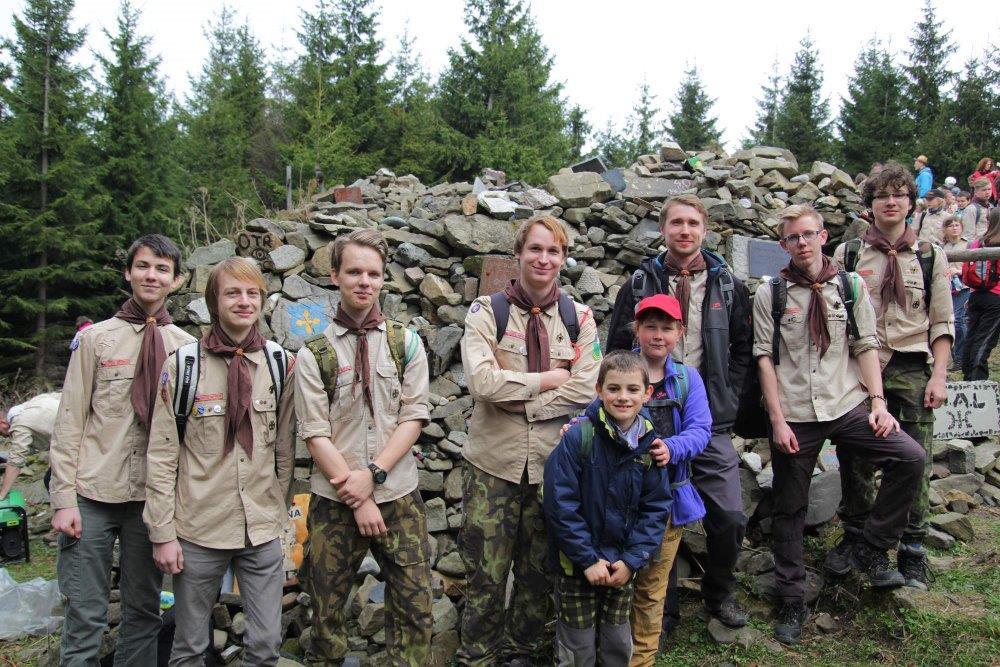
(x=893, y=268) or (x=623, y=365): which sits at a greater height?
(x=893, y=268)

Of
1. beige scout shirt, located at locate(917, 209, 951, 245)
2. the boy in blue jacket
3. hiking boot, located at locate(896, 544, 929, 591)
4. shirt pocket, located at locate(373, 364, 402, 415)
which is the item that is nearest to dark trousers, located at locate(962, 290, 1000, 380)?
beige scout shirt, located at locate(917, 209, 951, 245)

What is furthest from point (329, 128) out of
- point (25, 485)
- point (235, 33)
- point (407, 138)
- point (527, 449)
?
point (527, 449)

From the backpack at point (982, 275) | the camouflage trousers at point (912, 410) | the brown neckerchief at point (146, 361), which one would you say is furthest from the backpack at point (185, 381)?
the backpack at point (982, 275)

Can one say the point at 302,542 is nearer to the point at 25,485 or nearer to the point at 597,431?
the point at 597,431

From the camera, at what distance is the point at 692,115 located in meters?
33.7

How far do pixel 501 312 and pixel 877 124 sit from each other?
2980cm

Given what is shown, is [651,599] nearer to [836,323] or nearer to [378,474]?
[378,474]

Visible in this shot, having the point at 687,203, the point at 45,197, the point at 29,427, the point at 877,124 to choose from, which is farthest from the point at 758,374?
the point at 877,124

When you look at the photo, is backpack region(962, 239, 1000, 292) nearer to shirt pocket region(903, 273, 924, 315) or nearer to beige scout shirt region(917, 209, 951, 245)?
beige scout shirt region(917, 209, 951, 245)

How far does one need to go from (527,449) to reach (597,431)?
498 millimetres

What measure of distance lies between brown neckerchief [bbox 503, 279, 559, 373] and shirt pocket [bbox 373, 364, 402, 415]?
2.47 feet

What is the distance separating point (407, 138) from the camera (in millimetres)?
23234

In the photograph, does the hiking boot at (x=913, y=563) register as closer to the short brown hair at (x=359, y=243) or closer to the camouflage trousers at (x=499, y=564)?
the camouflage trousers at (x=499, y=564)

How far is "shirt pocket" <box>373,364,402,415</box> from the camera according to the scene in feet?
10.5
